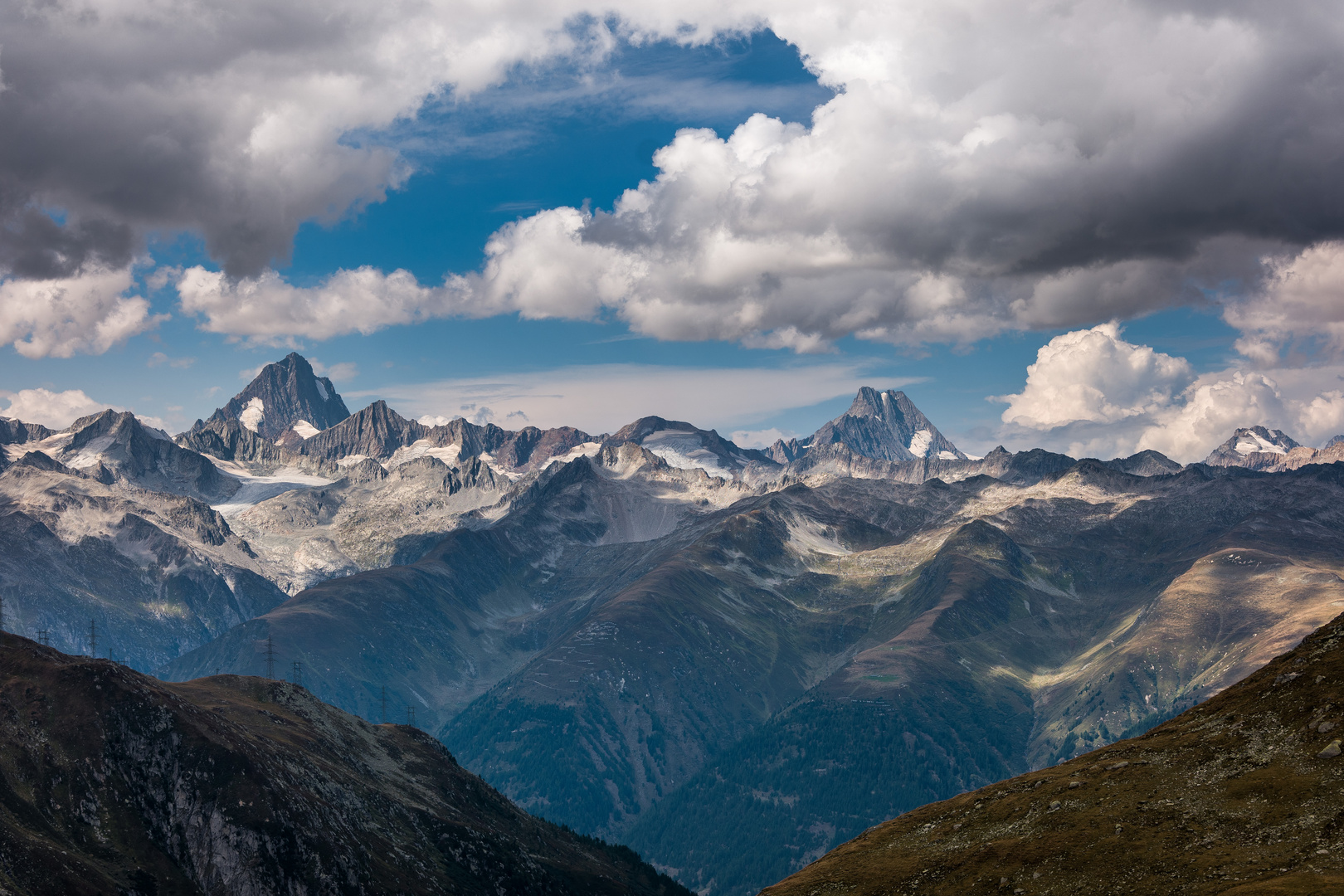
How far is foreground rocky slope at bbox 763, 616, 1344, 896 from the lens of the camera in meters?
98.9

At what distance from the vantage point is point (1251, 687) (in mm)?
135375

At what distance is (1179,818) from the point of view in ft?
368

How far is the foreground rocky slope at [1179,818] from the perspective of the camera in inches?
3893

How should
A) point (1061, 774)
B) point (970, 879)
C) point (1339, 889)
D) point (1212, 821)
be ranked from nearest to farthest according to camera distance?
point (1339, 889), point (1212, 821), point (970, 879), point (1061, 774)

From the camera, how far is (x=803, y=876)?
15912 centimetres

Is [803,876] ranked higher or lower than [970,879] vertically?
lower

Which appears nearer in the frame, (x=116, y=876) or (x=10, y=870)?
(x=10, y=870)

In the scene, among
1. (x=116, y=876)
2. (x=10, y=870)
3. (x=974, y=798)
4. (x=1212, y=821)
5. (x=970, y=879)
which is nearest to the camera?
(x=1212, y=821)

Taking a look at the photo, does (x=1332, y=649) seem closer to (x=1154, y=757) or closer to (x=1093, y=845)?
(x=1154, y=757)

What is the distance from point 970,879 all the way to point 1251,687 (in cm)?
4691

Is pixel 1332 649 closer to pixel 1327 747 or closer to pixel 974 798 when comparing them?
pixel 1327 747

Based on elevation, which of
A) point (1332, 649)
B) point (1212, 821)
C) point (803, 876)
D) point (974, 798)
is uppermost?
point (1332, 649)

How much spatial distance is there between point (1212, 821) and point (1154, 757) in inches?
905

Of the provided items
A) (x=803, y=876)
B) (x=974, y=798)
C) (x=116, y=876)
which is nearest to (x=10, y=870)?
(x=116, y=876)
